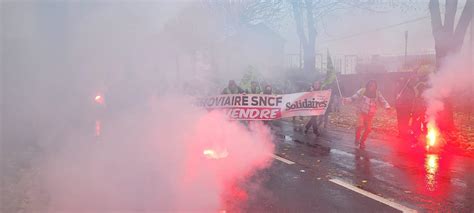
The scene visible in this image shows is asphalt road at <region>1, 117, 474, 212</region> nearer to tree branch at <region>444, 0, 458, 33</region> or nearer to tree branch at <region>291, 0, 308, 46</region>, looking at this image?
tree branch at <region>444, 0, 458, 33</region>

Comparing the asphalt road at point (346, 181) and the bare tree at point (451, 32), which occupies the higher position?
the bare tree at point (451, 32)

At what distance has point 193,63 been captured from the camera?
8.32 m

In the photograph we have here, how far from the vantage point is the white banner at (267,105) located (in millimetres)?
7674

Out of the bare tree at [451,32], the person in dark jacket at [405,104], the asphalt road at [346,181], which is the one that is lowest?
the asphalt road at [346,181]

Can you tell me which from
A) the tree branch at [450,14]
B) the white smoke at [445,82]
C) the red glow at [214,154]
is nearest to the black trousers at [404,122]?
the white smoke at [445,82]

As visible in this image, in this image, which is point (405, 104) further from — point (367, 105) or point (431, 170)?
point (431, 170)

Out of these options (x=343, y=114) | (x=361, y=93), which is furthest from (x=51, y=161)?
(x=343, y=114)

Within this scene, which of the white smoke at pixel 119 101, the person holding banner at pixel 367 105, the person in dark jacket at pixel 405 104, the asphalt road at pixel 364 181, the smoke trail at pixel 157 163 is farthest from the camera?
the person in dark jacket at pixel 405 104

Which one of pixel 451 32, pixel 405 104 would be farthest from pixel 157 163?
pixel 451 32

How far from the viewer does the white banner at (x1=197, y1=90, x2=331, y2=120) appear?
25.2 ft

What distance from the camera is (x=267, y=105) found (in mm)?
8938

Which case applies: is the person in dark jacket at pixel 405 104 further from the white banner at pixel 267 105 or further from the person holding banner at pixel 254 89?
the person holding banner at pixel 254 89

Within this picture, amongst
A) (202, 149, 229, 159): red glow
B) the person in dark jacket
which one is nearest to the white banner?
(202, 149, 229, 159): red glow

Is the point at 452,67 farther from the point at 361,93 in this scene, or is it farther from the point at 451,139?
the point at 361,93
